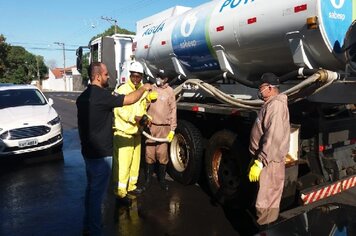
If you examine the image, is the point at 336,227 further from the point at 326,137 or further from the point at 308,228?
the point at 326,137

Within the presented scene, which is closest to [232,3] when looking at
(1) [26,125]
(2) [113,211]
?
(2) [113,211]

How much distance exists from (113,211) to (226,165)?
167 cm

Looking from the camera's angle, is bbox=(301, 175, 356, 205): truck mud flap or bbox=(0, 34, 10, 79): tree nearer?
bbox=(301, 175, 356, 205): truck mud flap

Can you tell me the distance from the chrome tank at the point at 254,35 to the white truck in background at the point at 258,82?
1cm

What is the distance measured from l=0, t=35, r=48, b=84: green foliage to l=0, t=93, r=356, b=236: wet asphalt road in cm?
4284

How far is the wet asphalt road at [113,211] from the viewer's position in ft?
14.6

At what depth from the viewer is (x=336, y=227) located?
7.24ft

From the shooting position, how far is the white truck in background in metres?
4.07

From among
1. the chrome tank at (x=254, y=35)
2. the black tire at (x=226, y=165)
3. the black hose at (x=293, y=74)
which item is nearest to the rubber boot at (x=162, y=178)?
the black tire at (x=226, y=165)

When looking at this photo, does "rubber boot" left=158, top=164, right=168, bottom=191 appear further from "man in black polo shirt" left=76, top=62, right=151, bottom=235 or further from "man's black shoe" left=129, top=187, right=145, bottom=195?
"man in black polo shirt" left=76, top=62, right=151, bottom=235

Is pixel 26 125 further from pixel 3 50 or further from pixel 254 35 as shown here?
pixel 3 50

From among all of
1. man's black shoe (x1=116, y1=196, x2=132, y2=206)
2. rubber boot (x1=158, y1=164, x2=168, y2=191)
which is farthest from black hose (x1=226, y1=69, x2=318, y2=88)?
man's black shoe (x1=116, y1=196, x2=132, y2=206)

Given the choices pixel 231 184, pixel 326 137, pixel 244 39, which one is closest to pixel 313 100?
pixel 326 137

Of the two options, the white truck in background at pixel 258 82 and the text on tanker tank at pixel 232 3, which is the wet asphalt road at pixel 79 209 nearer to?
the white truck in background at pixel 258 82
